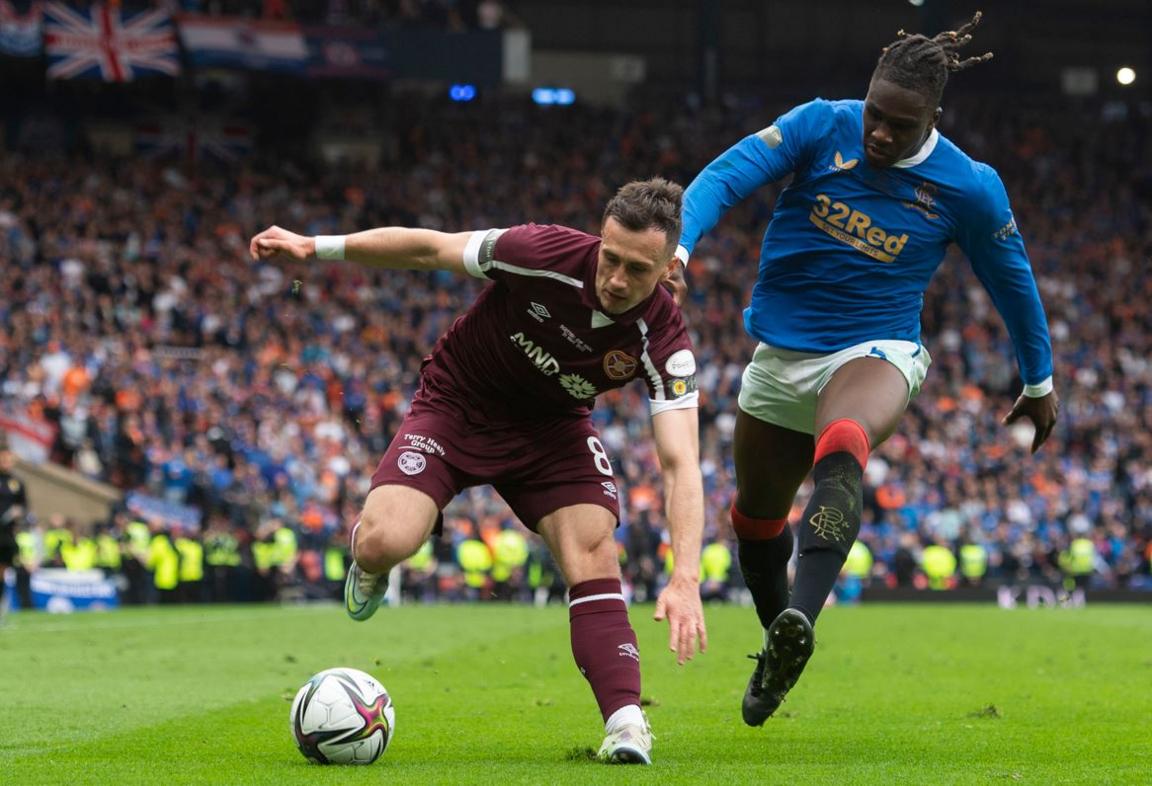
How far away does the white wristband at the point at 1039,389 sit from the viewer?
7.16 meters

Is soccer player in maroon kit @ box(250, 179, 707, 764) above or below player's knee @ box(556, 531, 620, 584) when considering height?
above

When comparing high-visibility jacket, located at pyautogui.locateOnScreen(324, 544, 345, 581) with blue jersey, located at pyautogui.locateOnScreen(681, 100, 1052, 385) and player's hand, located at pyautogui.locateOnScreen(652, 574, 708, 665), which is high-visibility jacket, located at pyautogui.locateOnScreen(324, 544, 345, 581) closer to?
blue jersey, located at pyautogui.locateOnScreen(681, 100, 1052, 385)

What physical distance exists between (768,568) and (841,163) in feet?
6.21

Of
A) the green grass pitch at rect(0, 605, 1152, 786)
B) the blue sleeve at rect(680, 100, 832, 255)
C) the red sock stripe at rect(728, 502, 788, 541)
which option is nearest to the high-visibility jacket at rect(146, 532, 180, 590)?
the green grass pitch at rect(0, 605, 1152, 786)

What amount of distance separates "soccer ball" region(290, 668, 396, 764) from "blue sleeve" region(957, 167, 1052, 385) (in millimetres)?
2930

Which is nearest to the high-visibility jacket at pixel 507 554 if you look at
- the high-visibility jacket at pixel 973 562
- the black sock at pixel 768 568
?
the high-visibility jacket at pixel 973 562

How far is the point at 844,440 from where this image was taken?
20.5ft

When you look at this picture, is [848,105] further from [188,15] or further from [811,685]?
[188,15]

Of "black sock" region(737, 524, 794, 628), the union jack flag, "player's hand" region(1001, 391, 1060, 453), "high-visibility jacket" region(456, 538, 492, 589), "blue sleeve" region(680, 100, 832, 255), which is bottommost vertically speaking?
"high-visibility jacket" region(456, 538, 492, 589)

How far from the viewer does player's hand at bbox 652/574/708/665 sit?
5527mm

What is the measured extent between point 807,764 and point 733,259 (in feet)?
95.4

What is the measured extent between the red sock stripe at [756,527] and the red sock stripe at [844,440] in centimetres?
116

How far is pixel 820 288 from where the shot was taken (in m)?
6.83

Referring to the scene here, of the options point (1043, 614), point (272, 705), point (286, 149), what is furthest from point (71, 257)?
point (272, 705)
